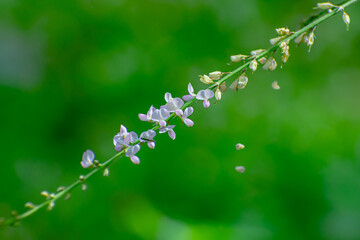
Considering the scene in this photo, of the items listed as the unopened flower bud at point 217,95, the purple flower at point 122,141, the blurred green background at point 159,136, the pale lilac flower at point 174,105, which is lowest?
the purple flower at point 122,141

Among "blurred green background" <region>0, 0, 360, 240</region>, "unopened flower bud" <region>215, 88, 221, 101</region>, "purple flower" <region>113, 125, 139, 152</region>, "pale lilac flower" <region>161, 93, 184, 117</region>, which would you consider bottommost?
"purple flower" <region>113, 125, 139, 152</region>

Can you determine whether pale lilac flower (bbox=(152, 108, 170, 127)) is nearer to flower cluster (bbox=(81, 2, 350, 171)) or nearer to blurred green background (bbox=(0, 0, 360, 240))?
flower cluster (bbox=(81, 2, 350, 171))

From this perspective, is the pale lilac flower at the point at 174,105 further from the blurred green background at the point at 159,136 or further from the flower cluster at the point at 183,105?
the blurred green background at the point at 159,136

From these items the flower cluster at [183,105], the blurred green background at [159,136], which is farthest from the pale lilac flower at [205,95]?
the blurred green background at [159,136]

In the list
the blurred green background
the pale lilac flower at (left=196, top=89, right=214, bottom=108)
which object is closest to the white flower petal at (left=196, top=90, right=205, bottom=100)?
the pale lilac flower at (left=196, top=89, right=214, bottom=108)

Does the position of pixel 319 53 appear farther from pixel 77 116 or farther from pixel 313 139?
pixel 77 116

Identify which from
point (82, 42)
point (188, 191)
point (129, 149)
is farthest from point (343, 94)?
point (129, 149)
